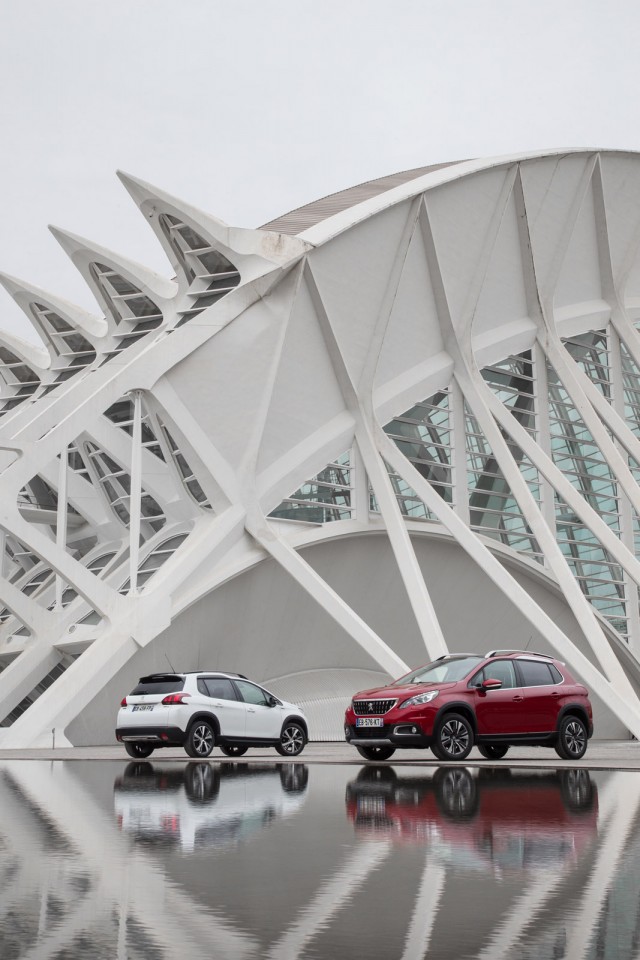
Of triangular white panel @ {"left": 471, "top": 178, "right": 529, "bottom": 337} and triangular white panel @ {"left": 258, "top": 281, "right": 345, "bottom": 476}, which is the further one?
triangular white panel @ {"left": 471, "top": 178, "right": 529, "bottom": 337}

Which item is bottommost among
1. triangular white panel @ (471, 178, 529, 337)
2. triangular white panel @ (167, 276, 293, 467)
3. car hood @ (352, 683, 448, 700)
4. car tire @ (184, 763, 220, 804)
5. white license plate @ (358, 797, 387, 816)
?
white license plate @ (358, 797, 387, 816)

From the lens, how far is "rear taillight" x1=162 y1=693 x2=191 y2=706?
52.6 feet

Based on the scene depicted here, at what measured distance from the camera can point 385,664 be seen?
20578 millimetres

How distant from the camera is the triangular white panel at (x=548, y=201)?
2827cm

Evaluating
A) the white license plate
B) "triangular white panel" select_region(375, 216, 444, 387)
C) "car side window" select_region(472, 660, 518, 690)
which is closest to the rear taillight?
"car side window" select_region(472, 660, 518, 690)

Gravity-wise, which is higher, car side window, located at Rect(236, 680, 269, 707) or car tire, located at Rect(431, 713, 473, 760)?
car side window, located at Rect(236, 680, 269, 707)

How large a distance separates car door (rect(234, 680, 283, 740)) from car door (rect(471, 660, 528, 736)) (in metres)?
3.58

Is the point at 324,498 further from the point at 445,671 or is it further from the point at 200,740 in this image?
the point at 445,671

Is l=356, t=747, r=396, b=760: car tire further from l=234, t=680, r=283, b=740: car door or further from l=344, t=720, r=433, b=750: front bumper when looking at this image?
l=234, t=680, r=283, b=740: car door

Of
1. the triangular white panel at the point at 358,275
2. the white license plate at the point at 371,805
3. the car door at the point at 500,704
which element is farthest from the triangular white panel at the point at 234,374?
the white license plate at the point at 371,805

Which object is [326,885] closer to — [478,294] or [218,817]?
[218,817]

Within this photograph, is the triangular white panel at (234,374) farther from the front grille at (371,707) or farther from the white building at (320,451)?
the front grille at (371,707)

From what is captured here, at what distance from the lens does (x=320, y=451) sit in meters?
24.4

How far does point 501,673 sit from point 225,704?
3.94 meters
